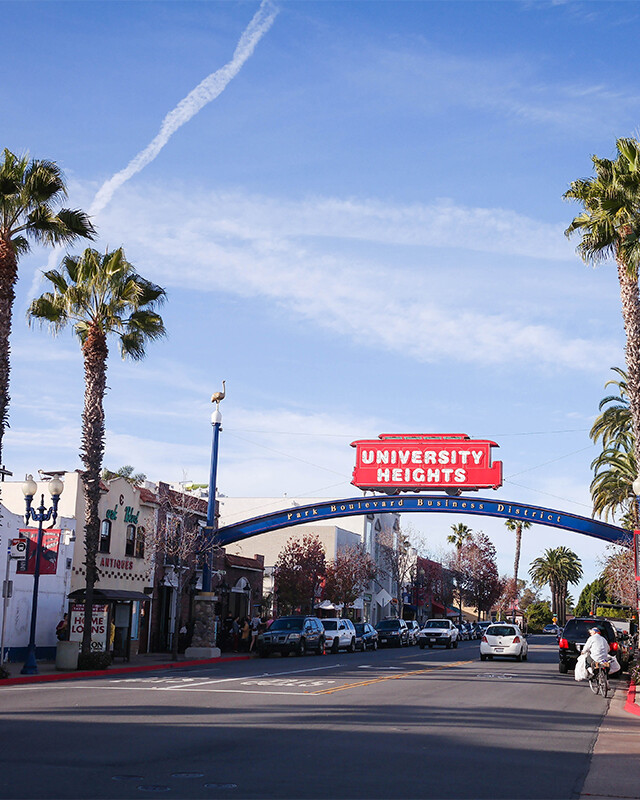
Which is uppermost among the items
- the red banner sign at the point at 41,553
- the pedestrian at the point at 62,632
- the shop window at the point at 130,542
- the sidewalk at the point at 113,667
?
the shop window at the point at 130,542

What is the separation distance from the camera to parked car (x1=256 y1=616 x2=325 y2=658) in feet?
129

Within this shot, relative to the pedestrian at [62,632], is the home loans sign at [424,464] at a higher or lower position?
higher

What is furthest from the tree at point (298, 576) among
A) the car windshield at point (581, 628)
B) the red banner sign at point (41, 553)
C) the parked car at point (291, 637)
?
the red banner sign at point (41, 553)

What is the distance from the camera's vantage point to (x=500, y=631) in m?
39.7

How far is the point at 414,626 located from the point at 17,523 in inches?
1328

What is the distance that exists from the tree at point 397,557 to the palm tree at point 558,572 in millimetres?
36644

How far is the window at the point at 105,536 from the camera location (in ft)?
121

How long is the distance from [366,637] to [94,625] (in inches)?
939

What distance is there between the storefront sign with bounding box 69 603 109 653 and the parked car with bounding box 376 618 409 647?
27681mm

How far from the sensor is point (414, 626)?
6028cm

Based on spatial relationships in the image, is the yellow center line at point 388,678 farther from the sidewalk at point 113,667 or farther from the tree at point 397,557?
the tree at point 397,557

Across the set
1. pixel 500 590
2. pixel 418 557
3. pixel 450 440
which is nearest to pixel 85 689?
pixel 450 440

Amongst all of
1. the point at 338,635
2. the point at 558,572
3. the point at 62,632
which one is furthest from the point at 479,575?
the point at 62,632

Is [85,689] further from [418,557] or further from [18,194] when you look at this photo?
[418,557]
